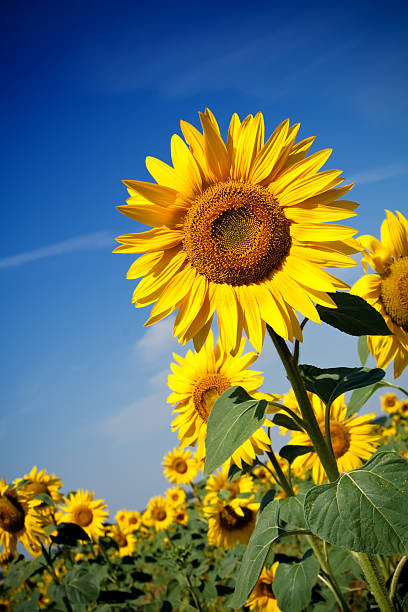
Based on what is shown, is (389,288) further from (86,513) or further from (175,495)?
(175,495)

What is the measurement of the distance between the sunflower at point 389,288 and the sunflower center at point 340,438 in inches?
53.3

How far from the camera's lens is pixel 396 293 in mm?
2779

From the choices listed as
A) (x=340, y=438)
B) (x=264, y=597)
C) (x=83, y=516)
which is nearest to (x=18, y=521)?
(x=83, y=516)

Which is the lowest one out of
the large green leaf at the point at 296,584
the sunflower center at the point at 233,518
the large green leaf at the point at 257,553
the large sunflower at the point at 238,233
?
the large green leaf at the point at 296,584

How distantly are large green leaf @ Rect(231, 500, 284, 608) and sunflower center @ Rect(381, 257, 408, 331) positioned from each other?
4.23ft

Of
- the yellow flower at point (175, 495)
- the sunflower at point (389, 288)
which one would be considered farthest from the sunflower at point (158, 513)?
the sunflower at point (389, 288)

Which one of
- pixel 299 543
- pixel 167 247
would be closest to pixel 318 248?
pixel 167 247

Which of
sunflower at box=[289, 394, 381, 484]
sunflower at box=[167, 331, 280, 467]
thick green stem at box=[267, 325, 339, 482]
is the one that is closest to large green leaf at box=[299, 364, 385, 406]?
thick green stem at box=[267, 325, 339, 482]

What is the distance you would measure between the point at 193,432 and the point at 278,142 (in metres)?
2.22

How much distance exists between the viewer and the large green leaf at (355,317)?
188 centimetres

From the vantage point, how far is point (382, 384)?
265 cm

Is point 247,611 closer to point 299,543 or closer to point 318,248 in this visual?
point 299,543

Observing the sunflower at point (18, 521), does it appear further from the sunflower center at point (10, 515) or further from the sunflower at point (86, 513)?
the sunflower at point (86, 513)

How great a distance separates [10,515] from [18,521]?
0.12 meters
